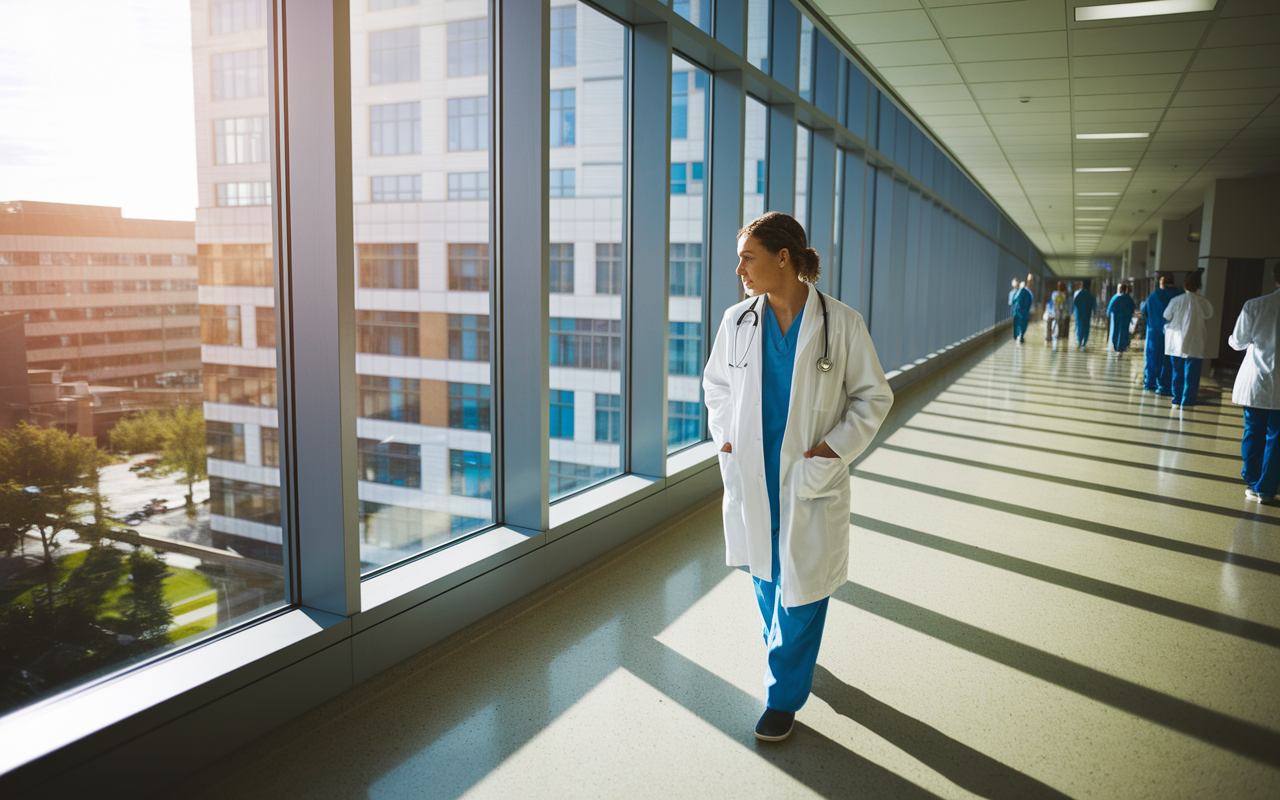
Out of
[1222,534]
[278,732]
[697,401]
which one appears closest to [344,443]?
[278,732]

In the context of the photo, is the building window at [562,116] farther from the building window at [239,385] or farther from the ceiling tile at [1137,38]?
the ceiling tile at [1137,38]

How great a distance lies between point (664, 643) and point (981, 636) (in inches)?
52.3

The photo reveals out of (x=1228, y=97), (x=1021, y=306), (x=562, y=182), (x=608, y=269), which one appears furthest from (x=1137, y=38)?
(x=1021, y=306)

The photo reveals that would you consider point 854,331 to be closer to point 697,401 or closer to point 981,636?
point 981,636

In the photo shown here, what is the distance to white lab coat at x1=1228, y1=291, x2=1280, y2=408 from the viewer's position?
5449mm

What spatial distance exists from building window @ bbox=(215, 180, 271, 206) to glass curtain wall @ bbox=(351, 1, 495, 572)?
325 millimetres

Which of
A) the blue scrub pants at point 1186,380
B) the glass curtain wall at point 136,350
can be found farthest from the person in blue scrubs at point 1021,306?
the glass curtain wall at point 136,350

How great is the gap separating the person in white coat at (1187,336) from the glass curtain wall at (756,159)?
5.62 m

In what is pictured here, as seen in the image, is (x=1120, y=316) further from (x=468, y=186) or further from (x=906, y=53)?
(x=468, y=186)

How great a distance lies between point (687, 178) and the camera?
5.53 metres

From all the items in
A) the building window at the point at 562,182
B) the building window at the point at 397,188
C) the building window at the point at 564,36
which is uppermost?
the building window at the point at 564,36

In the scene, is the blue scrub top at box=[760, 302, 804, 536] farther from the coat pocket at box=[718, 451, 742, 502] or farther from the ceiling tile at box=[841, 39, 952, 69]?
the ceiling tile at box=[841, 39, 952, 69]

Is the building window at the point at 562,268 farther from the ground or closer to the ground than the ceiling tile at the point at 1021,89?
closer to the ground

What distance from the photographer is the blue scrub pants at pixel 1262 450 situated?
559 centimetres
